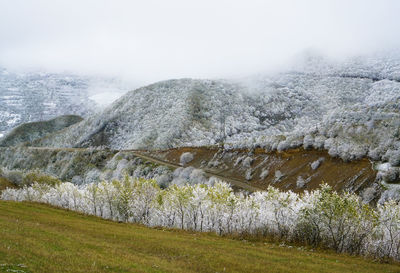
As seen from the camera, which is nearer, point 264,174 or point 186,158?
point 264,174

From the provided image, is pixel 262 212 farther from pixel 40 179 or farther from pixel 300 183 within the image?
pixel 40 179

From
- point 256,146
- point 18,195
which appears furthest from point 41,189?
point 256,146

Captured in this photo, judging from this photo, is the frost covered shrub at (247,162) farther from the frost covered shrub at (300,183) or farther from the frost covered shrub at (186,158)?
the frost covered shrub at (186,158)

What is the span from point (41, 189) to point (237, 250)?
370 feet

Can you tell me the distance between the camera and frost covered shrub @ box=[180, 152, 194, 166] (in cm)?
18188

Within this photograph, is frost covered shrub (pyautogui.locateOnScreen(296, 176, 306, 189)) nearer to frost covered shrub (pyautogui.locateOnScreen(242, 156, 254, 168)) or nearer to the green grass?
frost covered shrub (pyautogui.locateOnScreen(242, 156, 254, 168))

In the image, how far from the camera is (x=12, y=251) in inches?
1054

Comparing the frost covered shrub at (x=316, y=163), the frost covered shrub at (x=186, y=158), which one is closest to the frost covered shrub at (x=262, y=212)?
the frost covered shrub at (x=316, y=163)

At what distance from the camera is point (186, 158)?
184 m

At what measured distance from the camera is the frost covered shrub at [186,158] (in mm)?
181875

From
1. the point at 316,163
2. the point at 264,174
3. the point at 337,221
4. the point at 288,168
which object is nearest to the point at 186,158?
the point at 264,174

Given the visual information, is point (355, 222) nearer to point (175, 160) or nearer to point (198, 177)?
point (198, 177)

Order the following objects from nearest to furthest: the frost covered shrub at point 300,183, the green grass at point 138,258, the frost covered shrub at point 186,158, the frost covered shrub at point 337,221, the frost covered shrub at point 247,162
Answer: the green grass at point 138,258, the frost covered shrub at point 337,221, the frost covered shrub at point 300,183, the frost covered shrub at point 247,162, the frost covered shrub at point 186,158

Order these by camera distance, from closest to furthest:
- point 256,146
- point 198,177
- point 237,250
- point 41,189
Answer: point 237,250, point 41,189, point 198,177, point 256,146
